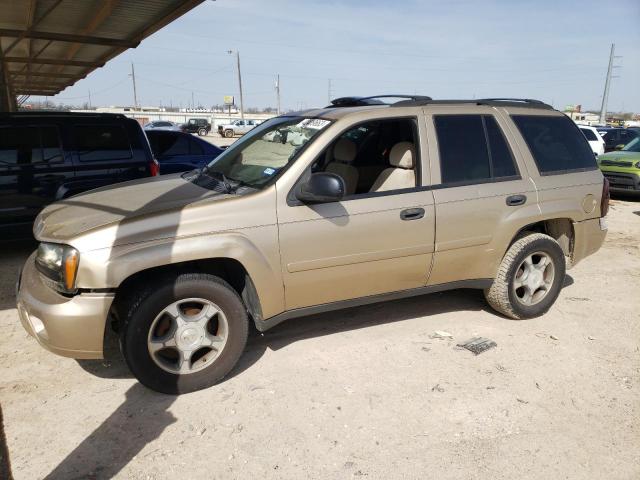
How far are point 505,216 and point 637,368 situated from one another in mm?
1488

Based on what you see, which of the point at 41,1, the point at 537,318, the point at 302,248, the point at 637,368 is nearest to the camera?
the point at 302,248

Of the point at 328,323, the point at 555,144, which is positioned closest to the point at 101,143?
the point at 328,323

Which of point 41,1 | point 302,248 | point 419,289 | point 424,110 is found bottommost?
point 419,289

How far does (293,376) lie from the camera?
3473mm

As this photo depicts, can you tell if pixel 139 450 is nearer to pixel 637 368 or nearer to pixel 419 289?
pixel 419 289

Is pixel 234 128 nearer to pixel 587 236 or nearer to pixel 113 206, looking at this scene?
pixel 587 236

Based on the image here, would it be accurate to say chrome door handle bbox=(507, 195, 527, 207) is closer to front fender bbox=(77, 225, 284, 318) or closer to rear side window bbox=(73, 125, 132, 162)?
front fender bbox=(77, 225, 284, 318)

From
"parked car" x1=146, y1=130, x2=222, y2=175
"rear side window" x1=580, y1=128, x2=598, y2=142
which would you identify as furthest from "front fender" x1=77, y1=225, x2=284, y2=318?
"rear side window" x1=580, y1=128, x2=598, y2=142

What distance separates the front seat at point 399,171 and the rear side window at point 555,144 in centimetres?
106

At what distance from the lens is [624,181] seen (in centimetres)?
1146

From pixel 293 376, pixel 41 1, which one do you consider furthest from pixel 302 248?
pixel 41 1

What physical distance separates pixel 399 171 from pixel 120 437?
277 cm

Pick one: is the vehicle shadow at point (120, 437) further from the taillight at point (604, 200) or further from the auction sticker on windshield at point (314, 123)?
the taillight at point (604, 200)

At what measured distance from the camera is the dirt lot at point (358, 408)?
2619 millimetres
